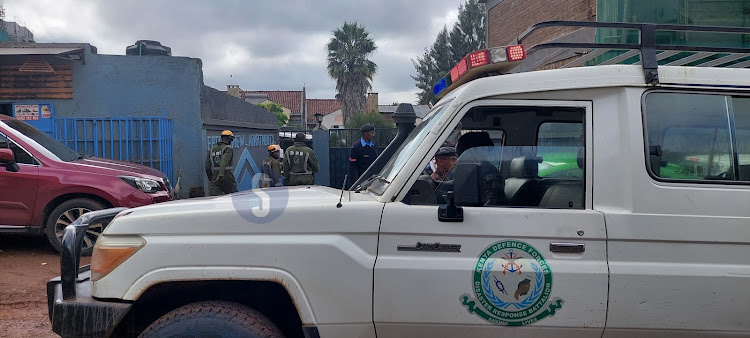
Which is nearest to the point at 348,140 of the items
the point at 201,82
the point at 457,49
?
the point at 201,82

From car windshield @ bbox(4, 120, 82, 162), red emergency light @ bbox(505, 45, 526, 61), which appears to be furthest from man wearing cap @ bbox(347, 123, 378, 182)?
red emergency light @ bbox(505, 45, 526, 61)

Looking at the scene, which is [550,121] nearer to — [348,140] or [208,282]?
[208,282]

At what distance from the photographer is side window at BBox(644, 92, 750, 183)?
100 inches

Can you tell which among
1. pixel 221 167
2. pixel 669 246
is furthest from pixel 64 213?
pixel 669 246

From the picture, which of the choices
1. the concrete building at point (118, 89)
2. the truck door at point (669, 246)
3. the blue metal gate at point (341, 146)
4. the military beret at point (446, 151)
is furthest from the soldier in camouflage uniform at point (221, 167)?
the truck door at point (669, 246)

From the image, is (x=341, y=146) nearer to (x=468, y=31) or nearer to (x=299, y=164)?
(x=299, y=164)

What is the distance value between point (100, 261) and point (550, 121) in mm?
2413

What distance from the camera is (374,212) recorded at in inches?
98.2

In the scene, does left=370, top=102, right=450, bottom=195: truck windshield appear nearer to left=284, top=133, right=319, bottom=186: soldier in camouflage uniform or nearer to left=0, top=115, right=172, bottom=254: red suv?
left=0, top=115, right=172, bottom=254: red suv

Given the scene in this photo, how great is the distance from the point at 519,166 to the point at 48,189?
6001 mm

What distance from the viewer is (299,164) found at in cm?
932

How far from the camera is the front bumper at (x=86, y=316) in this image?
98.7 inches

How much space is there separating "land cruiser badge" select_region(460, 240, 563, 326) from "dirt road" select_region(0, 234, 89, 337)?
12.0 feet

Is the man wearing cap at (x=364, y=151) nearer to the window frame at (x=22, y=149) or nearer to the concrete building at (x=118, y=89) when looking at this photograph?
the concrete building at (x=118, y=89)
